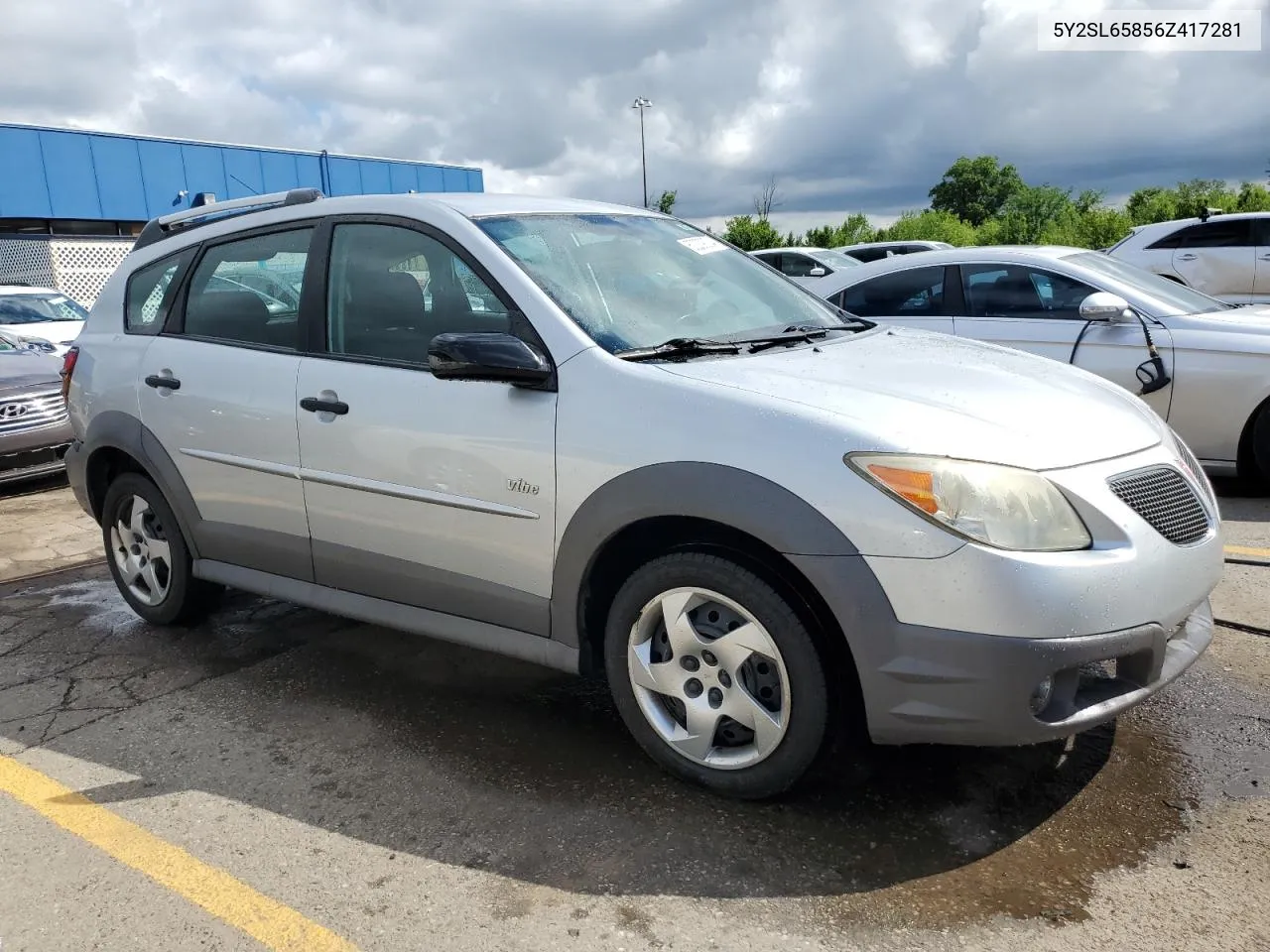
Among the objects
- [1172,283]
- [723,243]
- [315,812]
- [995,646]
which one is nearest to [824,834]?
[995,646]

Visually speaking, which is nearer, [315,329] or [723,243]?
[315,329]

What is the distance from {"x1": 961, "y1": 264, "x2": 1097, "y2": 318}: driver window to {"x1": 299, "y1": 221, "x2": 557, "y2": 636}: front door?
4185mm

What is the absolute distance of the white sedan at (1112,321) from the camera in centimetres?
561

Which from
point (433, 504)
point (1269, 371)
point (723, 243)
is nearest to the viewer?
point (433, 504)

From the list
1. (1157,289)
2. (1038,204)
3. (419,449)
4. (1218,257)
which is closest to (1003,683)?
(419,449)

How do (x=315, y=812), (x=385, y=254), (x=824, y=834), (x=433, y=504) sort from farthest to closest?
(x=385, y=254), (x=433, y=504), (x=315, y=812), (x=824, y=834)

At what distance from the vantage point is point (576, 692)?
366 centimetres

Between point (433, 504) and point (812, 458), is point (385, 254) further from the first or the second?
point (812, 458)

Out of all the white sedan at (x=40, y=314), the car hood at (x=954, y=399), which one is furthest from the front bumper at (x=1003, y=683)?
the white sedan at (x=40, y=314)

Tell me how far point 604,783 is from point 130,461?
279 cm

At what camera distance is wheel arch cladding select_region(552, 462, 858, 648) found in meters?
2.52

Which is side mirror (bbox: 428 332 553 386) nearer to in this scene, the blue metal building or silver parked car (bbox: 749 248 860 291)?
silver parked car (bbox: 749 248 860 291)

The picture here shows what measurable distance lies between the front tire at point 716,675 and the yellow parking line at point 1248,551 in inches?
127

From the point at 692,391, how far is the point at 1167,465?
1342 mm
